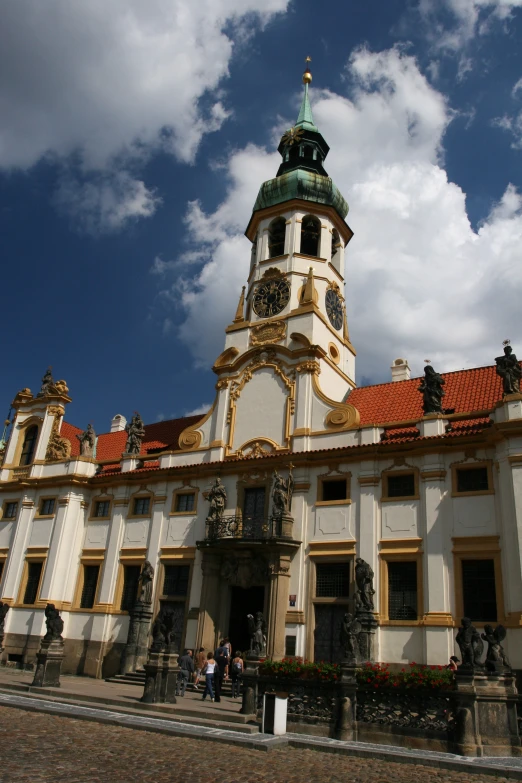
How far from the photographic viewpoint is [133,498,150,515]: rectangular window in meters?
29.6

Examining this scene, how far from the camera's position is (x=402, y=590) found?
72.3 feet

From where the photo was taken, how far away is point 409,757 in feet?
40.4

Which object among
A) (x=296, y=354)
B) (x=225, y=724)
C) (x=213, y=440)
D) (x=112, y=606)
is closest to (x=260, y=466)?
(x=213, y=440)

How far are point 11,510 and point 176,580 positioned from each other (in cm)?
1202

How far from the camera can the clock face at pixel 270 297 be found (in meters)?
30.8

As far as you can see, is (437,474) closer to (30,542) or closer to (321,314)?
(321,314)

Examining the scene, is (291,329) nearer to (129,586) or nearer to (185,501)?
(185,501)

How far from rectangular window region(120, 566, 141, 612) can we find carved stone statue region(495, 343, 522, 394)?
17337mm

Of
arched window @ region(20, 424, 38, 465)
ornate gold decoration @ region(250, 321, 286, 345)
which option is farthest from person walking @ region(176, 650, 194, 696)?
arched window @ region(20, 424, 38, 465)

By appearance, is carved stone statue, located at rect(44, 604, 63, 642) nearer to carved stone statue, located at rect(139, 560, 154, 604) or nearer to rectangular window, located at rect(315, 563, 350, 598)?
carved stone statue, located at rect(139, 560, 154, 604)

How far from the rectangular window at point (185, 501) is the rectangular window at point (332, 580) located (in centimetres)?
689

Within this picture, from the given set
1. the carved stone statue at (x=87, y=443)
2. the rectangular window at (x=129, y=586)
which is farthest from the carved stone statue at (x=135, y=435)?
the rectangular window at (x=129, y=586)

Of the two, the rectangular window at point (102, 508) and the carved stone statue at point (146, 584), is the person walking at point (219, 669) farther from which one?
the rectangular window at point (102, 508)

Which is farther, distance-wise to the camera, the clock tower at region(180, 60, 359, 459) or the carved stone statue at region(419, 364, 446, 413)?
the clock tower at region(180, 60, 359, 459)
